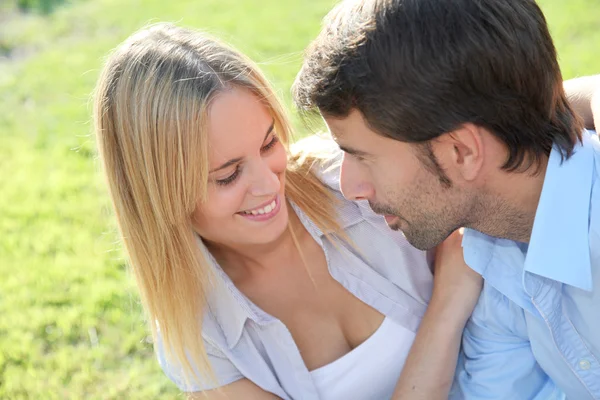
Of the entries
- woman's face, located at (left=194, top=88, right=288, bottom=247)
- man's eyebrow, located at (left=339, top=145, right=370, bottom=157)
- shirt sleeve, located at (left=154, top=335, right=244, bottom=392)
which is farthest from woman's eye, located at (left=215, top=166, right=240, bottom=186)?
shirt sleeve, located at (left=154, top=335, right=244, bottom=392)

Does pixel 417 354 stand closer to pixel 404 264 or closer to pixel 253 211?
pixel 404 264

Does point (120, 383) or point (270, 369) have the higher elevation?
point (270, 369)

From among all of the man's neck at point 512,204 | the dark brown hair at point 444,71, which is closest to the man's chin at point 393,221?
the man's neck at point 512,204

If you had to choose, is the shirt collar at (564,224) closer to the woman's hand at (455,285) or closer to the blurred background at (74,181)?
the woman's hand at (455,285)

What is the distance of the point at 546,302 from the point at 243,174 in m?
1.12

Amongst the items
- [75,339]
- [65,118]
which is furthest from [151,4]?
[75,339]

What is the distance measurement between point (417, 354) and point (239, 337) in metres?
0.67

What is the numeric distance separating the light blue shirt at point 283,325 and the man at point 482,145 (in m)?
0.37

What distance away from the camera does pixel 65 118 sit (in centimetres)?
693

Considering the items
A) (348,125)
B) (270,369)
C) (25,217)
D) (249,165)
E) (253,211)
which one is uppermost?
(348,125)

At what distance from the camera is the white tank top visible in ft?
9.69

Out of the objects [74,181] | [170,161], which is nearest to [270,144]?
[170,161]

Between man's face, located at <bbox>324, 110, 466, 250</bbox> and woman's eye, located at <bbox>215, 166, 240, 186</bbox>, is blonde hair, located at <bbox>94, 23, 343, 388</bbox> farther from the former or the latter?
man's face, located at <bbox>324, 110, 466, 250</bbox>

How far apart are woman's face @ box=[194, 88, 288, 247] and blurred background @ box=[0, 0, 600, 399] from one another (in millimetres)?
469
